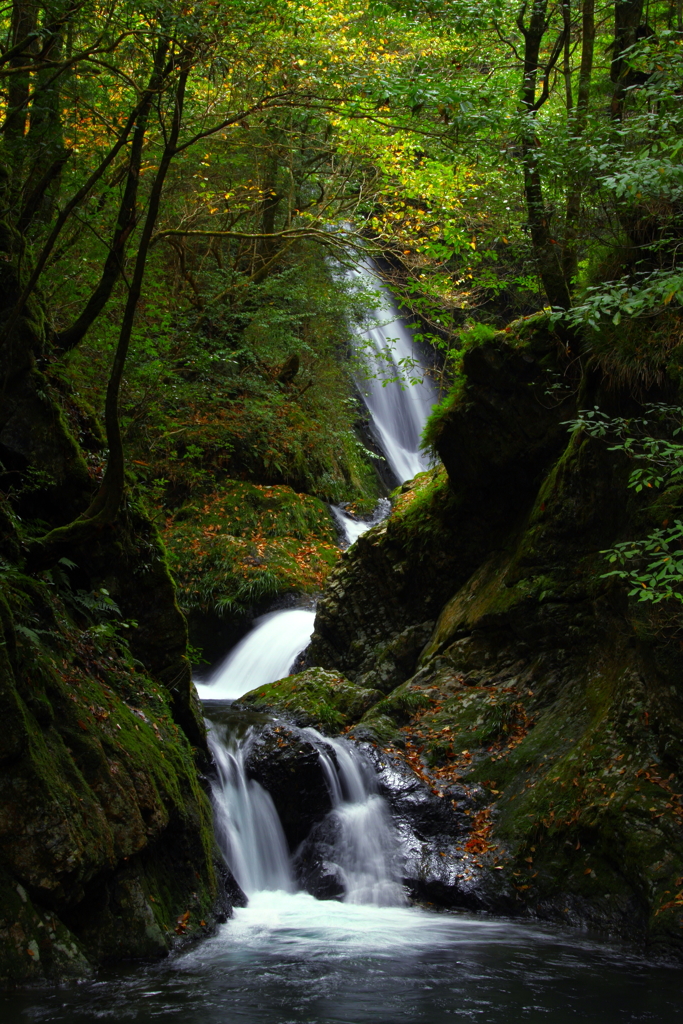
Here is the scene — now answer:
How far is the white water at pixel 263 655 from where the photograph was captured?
11.9 m

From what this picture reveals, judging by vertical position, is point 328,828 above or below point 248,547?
below

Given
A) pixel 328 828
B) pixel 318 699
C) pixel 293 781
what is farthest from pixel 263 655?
pixel 328 828

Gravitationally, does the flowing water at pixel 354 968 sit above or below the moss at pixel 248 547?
below

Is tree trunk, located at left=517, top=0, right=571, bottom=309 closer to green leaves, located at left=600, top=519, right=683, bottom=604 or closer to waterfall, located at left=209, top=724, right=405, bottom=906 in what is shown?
green leaves, located at left=600, top=519, right=683, bottom=604

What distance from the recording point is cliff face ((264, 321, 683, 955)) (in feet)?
20.7

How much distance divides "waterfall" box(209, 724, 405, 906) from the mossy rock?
89 cm

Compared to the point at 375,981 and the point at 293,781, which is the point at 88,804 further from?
the point at 293,781

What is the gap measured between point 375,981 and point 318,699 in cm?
474

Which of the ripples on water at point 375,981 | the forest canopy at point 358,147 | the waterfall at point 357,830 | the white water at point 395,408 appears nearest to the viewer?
the ripples on water at point 375,981

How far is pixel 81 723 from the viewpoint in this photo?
512 centimetres

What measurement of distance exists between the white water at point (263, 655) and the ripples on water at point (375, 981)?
220 inches

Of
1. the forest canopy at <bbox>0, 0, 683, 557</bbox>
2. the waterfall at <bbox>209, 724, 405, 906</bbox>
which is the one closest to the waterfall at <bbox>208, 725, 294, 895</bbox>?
the waterfall at <bbox>209, 724, 405, 906</bbox>

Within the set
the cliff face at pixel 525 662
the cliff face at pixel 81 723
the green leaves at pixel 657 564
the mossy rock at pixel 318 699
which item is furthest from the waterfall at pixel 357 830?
the green leaves at pixel 657 564

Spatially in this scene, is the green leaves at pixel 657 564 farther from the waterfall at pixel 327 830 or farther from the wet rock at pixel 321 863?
the wet rock at pixel 321 863
